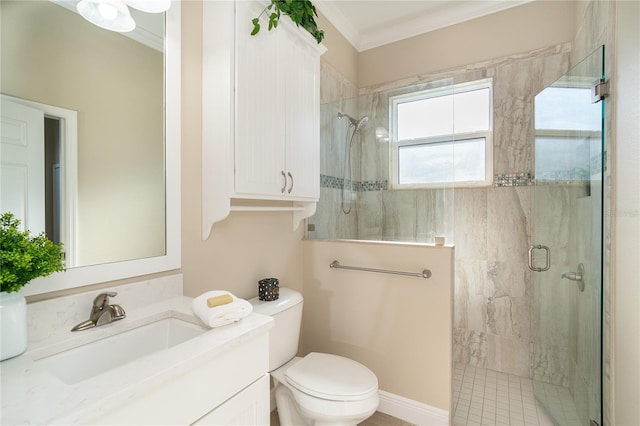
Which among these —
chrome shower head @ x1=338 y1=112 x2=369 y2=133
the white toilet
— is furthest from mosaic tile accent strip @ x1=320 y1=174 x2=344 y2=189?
the white toilet

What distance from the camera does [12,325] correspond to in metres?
0.79

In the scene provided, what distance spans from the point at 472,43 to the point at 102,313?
2.99 metres

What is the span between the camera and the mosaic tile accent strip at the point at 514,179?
2.31 metres

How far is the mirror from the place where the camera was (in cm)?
96

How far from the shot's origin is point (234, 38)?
4.51 ft

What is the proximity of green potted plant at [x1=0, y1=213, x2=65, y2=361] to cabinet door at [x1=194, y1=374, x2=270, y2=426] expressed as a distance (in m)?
0.52

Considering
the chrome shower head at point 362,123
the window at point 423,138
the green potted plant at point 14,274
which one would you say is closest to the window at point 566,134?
the window at point 423,138

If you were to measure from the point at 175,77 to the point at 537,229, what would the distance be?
233 cm

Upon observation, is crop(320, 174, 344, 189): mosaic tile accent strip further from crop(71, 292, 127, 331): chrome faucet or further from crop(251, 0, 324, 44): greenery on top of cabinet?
crop(71, 292, 127, 331): chrome faucet

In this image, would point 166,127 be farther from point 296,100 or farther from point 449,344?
point 449,344

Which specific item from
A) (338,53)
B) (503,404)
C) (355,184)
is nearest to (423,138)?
(355,184)

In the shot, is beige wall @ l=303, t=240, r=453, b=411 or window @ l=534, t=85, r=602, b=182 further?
beige wall @ l=303, t=240, r=453, b=411

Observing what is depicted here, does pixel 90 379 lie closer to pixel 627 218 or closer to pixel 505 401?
pixel 627 218

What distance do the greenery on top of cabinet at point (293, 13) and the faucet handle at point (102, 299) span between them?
1.22 m
